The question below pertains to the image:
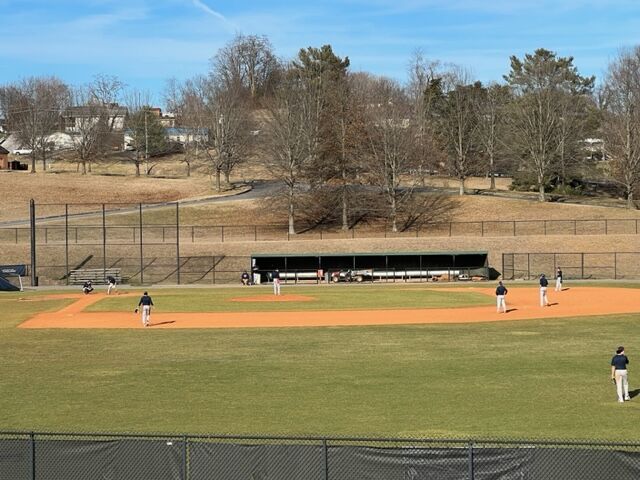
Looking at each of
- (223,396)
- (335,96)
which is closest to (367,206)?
(335,96)

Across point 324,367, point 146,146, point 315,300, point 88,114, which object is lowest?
point 315,300

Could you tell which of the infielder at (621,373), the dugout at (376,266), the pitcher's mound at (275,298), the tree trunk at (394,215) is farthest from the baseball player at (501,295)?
the tree trunk at (394,215)

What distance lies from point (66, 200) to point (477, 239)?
5135 cm

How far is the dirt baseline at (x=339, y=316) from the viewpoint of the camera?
41.8m

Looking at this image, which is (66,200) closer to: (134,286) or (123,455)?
(134,286)

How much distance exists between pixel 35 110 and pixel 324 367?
116146mm

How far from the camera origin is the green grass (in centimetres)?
4938

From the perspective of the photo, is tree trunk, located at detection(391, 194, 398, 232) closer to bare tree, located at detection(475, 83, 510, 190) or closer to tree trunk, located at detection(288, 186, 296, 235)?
tree trunk, located at detection(288, 186, 296, 235)

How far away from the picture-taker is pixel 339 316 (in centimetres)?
4475

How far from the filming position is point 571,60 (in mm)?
123750

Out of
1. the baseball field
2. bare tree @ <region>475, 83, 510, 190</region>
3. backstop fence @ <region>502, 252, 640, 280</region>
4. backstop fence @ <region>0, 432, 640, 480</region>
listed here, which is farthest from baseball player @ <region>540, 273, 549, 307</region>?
bare tree @ <region>475, 83, 510, 190</region>

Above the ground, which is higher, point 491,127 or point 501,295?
point 491,127

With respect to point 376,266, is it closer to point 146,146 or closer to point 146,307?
point 146,307

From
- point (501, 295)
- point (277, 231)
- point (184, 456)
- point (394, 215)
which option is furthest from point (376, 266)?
point (184, 456)
